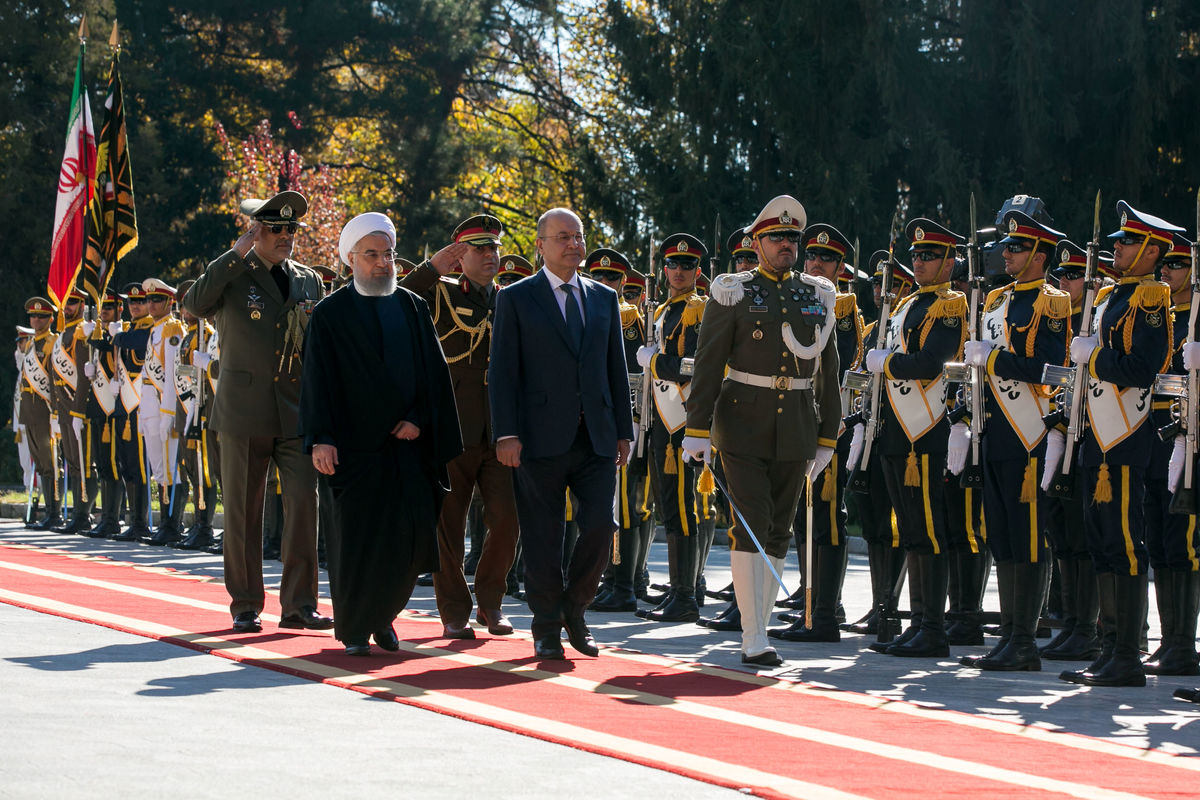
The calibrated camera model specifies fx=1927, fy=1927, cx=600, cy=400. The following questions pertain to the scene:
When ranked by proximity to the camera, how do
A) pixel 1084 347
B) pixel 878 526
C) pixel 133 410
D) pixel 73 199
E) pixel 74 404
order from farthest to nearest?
pixel 73 199 < pixel 74 404 < pixel 133 410 < pixel 878 526 < pixel 1084 347

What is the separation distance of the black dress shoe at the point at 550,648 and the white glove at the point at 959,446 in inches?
97.3

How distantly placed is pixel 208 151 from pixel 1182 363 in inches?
1182

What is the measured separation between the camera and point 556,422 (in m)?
9.37

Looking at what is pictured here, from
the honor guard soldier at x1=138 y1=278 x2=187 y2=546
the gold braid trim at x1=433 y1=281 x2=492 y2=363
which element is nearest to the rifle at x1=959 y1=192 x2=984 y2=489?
the gold braid trim at x1=433 y1=281 x2=492 y2=363

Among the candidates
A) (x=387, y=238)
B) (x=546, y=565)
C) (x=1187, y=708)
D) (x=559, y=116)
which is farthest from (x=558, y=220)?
(x=559, y=116)

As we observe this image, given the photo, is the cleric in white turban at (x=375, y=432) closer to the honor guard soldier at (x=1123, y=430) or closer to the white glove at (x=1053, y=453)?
the white glove at (x=1053, y=453)

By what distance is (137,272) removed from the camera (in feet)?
117

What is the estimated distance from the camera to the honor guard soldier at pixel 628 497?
12.8 metres

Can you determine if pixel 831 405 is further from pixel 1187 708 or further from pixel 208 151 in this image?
pixel 208 151

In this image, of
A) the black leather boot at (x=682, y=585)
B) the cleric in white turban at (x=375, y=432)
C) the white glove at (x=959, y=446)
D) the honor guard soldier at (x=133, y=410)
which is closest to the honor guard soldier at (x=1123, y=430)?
the white glove at (x=959, y=446)

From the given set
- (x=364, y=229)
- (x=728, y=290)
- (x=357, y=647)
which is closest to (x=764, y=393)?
(x=728, y=290)

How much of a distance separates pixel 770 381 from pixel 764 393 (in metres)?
0.08

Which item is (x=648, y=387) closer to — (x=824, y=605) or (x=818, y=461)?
(x=824, y=605)

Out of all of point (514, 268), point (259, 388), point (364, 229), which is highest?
point (514, 268)
